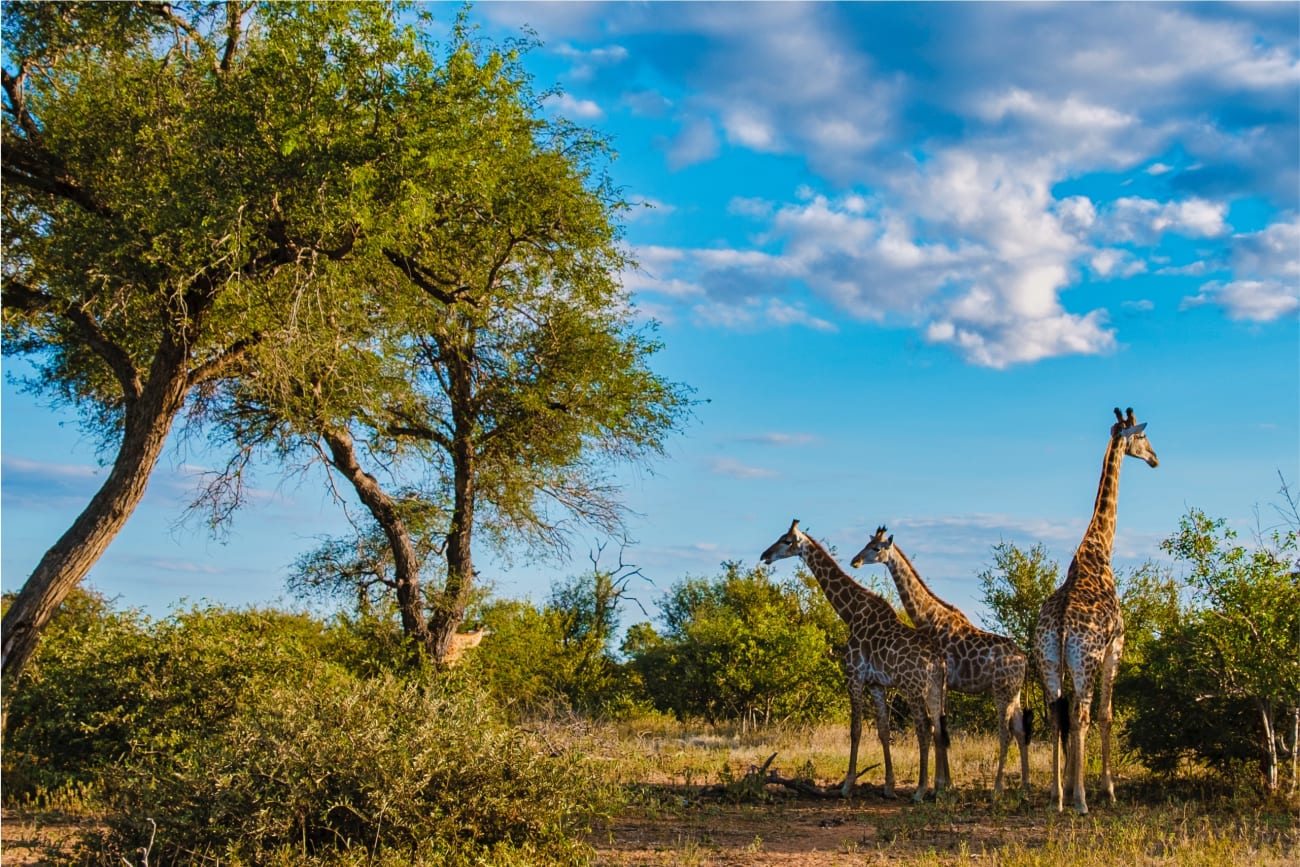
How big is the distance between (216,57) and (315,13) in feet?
8.49

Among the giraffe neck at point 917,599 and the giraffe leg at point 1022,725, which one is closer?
the giraffe leg at point 1022,725

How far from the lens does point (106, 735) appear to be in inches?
549

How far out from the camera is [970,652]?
534 inches

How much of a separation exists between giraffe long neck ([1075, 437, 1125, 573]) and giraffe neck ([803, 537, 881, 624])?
2.78 metres

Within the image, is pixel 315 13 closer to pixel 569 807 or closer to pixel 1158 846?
pixel 569 807

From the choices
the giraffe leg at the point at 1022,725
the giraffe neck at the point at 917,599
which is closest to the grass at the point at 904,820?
the giraffe leg at the point at 1022,725

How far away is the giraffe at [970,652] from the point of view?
43.3 feet

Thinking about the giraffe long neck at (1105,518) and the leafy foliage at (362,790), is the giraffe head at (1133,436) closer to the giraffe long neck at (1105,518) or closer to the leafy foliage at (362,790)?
the giraffe long neck at (1105,518)

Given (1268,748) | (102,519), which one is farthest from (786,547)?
(102,519)

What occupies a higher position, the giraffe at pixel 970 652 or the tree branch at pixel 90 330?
the tree branch at pixel 90 330

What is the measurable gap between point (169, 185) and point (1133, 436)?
13148 millimetres

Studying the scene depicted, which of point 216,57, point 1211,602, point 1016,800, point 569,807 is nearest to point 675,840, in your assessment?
point 569,807

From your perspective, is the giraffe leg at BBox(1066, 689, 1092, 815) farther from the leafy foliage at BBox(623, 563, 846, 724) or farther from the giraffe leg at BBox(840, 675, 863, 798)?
the leafy foliage at BBox(623, 563, 846, 724)

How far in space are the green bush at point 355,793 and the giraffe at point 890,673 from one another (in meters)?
5.49
